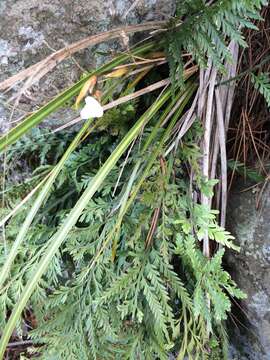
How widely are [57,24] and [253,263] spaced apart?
2.47ft

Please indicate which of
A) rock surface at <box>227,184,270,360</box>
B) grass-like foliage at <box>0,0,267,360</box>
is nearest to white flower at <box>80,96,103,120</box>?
grass-like foliage at <box>0,0,267,360</box>

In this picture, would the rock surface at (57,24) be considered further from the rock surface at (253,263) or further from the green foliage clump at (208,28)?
the rock surface at (253,263)

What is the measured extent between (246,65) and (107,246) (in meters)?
0.58

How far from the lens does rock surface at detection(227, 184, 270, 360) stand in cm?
108

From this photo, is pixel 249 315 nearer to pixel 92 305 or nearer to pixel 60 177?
pixel 92 305

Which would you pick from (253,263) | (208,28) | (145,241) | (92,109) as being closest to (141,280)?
(145,241)

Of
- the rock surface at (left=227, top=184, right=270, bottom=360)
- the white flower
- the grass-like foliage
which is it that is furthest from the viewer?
the rock surface at (left=227, top=184, right=270, bottom=360)

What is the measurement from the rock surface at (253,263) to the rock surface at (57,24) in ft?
1.66

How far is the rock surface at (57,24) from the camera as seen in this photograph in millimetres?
973

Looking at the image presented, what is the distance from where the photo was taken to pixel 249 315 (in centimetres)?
112

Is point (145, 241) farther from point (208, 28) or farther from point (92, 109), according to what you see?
point (208, 28)

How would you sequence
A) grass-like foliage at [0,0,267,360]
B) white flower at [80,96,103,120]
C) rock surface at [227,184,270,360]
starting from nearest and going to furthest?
white flower at [80,96,103,120] → grass-like foliage at [0,0,267,360] → rock surface at [227,184,270,360]

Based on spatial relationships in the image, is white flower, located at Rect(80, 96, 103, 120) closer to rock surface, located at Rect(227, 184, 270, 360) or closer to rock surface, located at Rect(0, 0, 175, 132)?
rock surface, located at Rect(0, 0, 175, 132)

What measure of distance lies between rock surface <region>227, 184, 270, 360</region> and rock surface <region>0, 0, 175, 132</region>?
505 mm
